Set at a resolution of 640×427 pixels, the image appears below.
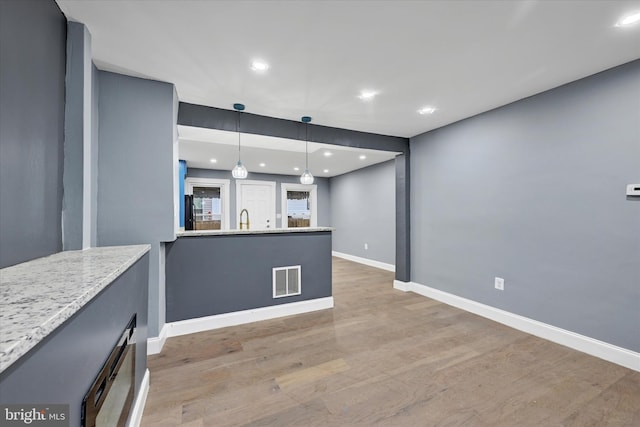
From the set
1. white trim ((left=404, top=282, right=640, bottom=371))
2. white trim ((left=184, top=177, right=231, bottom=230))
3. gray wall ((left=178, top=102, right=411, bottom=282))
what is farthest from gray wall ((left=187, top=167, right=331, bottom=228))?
white trim ((left=404, top=282, right=640, bottom=371))

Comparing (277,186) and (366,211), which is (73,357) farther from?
(277,186)

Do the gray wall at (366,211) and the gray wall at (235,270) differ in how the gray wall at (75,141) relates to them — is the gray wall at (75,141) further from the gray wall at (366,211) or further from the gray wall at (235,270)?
the gray wall at (366,211)

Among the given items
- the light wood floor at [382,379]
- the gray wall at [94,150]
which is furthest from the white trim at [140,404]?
the gray wall at [94,150]

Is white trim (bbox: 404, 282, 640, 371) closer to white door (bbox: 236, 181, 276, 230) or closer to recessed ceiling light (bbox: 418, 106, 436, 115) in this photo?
recessed ceiling light (bbox: 418, 106, 436, 115)

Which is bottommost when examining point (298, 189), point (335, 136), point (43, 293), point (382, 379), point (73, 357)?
point (382, 379)

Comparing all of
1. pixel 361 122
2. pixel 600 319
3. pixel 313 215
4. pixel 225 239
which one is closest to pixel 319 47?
pixel 361 122

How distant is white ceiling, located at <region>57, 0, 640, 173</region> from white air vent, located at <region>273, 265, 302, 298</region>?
1.97 m

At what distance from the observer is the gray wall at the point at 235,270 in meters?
2.85

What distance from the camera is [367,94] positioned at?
2.79 m

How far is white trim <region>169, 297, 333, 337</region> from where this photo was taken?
2.84m

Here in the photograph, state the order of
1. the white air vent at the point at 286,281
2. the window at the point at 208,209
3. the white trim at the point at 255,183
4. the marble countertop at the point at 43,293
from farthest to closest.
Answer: the window at the point at 208,209 < the white trim at the point at 255,183 < the white air vent at the point at 286,281 < the marble countertop at the point at 43,293

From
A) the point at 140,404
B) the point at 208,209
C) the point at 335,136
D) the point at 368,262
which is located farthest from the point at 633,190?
the point at 208,209

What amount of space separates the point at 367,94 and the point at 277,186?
200 inches

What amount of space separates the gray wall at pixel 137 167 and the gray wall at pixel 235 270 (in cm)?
34
